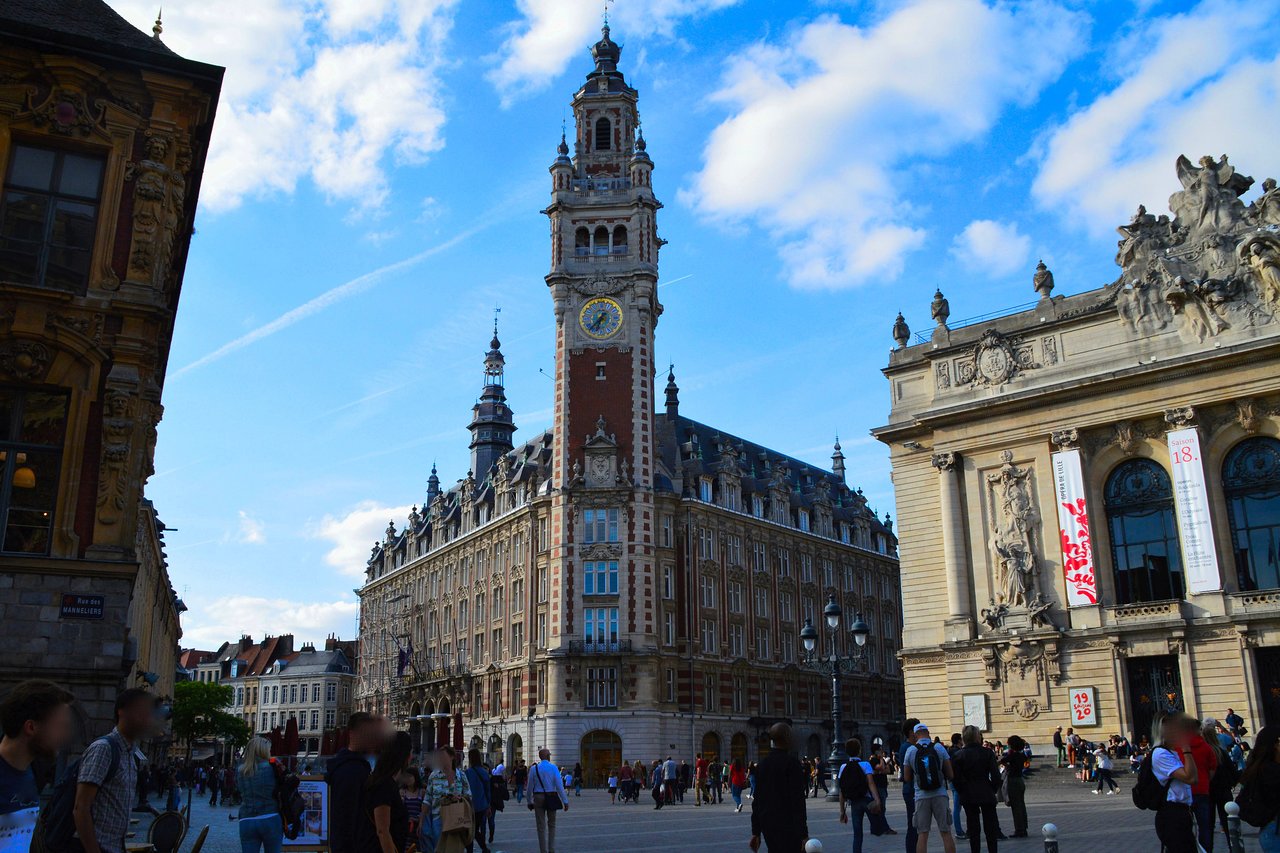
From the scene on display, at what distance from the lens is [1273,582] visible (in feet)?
113

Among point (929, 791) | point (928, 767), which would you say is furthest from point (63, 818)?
point (929, 791)

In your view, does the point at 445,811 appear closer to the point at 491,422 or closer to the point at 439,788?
the point at 439,788

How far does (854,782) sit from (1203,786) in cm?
658

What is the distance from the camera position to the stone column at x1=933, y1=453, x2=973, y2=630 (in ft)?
130

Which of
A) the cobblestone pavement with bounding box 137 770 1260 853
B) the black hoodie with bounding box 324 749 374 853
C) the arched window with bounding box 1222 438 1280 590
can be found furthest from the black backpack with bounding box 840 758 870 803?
the arched window with bounding box 1222 438 1280 590

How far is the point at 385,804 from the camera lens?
752cm

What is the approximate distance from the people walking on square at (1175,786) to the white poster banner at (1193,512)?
90.3ft

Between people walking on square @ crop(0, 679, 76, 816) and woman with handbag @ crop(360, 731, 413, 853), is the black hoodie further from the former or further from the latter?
people walking on square @ crop(0, 679, 76, 816)

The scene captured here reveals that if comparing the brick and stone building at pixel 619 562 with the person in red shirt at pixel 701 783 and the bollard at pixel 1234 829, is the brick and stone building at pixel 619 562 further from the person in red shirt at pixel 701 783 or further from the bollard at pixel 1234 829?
the bollard at pixel 1234 829

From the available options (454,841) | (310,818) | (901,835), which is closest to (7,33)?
(310,818)

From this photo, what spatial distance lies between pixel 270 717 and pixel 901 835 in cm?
11788

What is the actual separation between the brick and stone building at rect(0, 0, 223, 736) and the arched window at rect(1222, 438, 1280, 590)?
3324cm

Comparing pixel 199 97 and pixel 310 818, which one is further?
pixel 199 97

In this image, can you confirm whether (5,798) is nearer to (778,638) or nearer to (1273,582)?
(1273,582)
